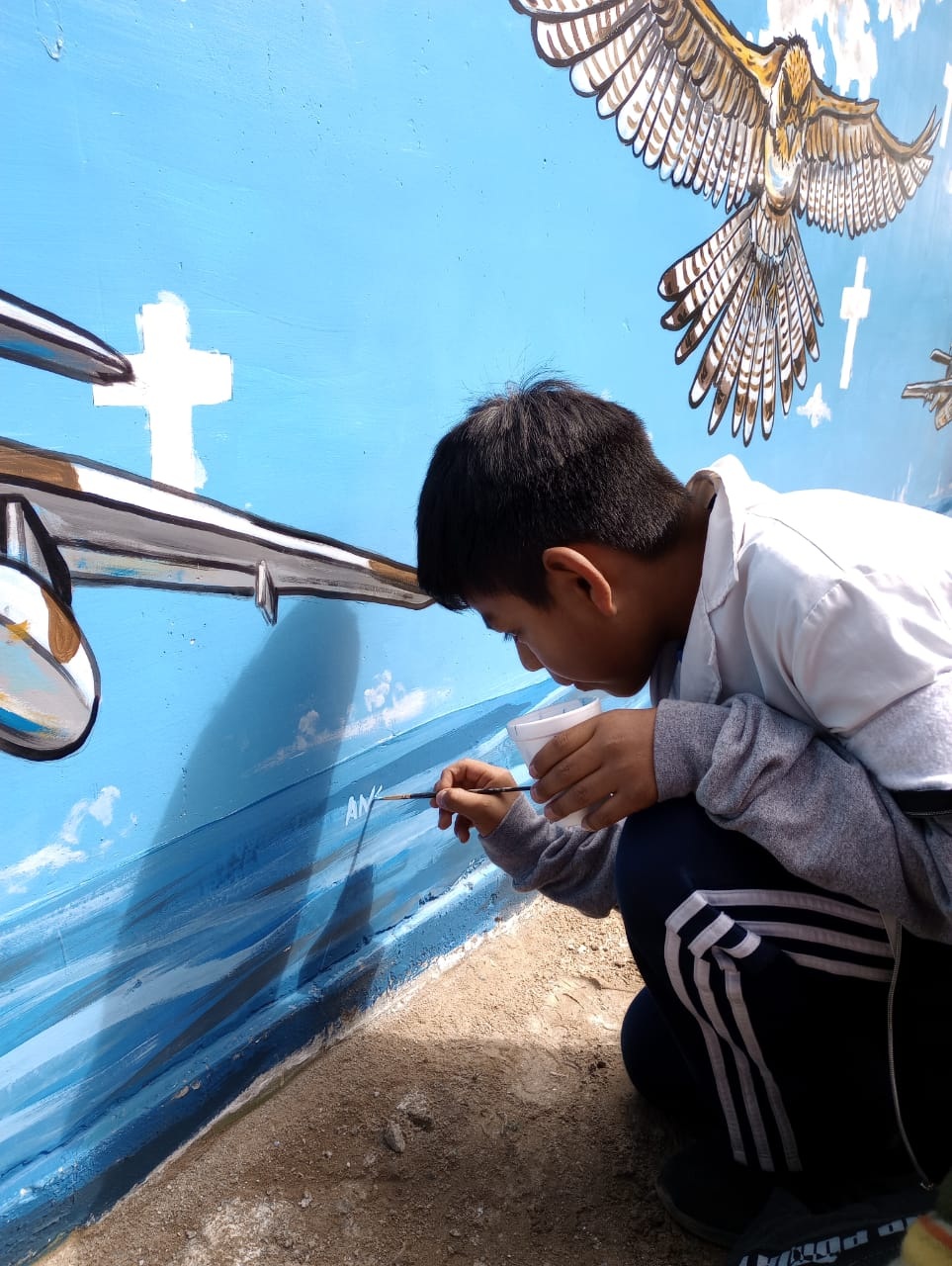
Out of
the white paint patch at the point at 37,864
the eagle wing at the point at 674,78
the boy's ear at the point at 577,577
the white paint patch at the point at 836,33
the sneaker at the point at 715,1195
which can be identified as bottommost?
the sneaker at the point at 715,1195

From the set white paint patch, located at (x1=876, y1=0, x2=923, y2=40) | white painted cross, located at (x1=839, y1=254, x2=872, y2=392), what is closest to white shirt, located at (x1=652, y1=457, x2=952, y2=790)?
white painted cross, located at (x1=839, y1=254, x2=872, y2=392)

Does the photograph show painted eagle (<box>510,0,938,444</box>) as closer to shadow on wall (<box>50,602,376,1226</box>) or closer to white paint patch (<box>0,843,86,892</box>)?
shadow on wall (<box>50,602,376,1226</box>)

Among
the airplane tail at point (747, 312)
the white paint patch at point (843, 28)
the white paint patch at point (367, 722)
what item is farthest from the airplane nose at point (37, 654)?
the white paint patch at point (843, 28)

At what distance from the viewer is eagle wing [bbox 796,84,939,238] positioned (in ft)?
7.89

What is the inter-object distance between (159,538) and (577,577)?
474 millimetres

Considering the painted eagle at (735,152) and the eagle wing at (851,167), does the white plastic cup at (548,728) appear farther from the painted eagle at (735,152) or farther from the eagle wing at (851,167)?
the eagle wing at (851,167)

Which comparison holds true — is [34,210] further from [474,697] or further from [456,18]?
[474,697]

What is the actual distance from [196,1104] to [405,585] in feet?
2.45

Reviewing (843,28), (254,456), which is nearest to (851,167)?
(843,28)

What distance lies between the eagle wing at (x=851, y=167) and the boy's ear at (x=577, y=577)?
1.71 m

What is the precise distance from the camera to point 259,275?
113cm

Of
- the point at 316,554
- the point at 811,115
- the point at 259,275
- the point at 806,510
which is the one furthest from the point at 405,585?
the point at 811,115

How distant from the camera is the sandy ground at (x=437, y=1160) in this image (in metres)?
1.10

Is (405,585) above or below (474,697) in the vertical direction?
above
